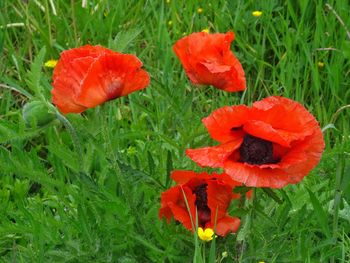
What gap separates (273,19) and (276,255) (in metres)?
1.55

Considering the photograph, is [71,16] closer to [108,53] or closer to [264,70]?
[264,70]

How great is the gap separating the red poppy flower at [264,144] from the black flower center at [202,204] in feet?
0.78

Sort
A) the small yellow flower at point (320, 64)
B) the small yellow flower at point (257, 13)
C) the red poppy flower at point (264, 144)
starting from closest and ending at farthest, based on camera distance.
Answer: the red poppy flower at point (264, 144)
the small yellow flower at point (320, 64)
the small yellow flower at point (257, 13)

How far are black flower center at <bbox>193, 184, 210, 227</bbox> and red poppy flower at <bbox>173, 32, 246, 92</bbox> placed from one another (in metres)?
0.22

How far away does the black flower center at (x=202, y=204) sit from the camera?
5.94ft

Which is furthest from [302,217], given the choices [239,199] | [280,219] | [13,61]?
[13,61]

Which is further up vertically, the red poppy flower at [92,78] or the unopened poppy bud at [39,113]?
the red poppy flower at [92,78]

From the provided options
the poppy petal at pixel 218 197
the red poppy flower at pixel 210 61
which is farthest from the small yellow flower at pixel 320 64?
the poppy petal at pixel 218 197

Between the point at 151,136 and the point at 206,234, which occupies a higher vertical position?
the point at 206,234

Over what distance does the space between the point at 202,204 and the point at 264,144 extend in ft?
0.93

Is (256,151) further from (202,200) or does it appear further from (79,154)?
(79,154)

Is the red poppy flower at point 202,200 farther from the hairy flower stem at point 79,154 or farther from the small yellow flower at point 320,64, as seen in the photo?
the small yellow flower at point 320,64

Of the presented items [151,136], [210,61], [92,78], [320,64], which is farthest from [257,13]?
[92,78]

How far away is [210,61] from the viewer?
5.88ft
